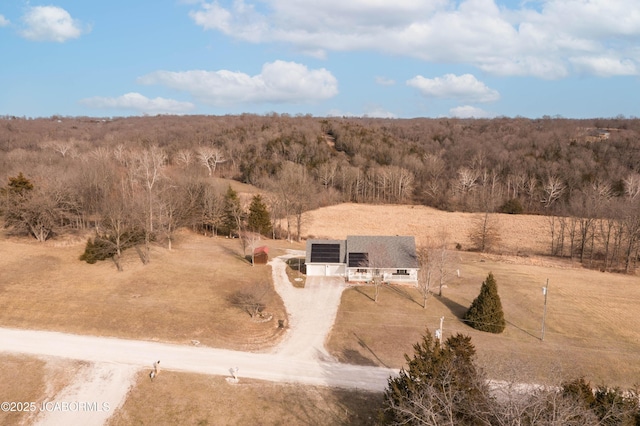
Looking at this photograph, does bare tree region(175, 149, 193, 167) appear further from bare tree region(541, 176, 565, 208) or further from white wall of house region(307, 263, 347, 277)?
bare tree region(541, 176, 565, 208)

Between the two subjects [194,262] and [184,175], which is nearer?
[194,262]

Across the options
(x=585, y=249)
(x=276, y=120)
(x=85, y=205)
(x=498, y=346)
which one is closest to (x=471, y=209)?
(x=585, y=249)

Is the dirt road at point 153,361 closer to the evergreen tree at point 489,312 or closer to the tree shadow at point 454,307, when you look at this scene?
the evergreen tree at point 489,312

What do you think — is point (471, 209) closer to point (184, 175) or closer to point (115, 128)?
point (184, 175)

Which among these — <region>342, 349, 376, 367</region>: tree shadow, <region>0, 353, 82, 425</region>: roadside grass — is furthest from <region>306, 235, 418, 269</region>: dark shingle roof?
Answer: <region>0, 353, 82, 425</region>: roadside grass

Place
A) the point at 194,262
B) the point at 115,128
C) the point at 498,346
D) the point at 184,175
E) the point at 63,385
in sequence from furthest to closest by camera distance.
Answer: the point at 115,128 → the point at 184,175 → the point at 194,262 → the point at 498,346 → the point at 63,385

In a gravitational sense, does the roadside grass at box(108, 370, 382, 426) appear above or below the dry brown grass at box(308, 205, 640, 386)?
Answer: below

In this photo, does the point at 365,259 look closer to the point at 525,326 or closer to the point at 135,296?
the point at 525,326
